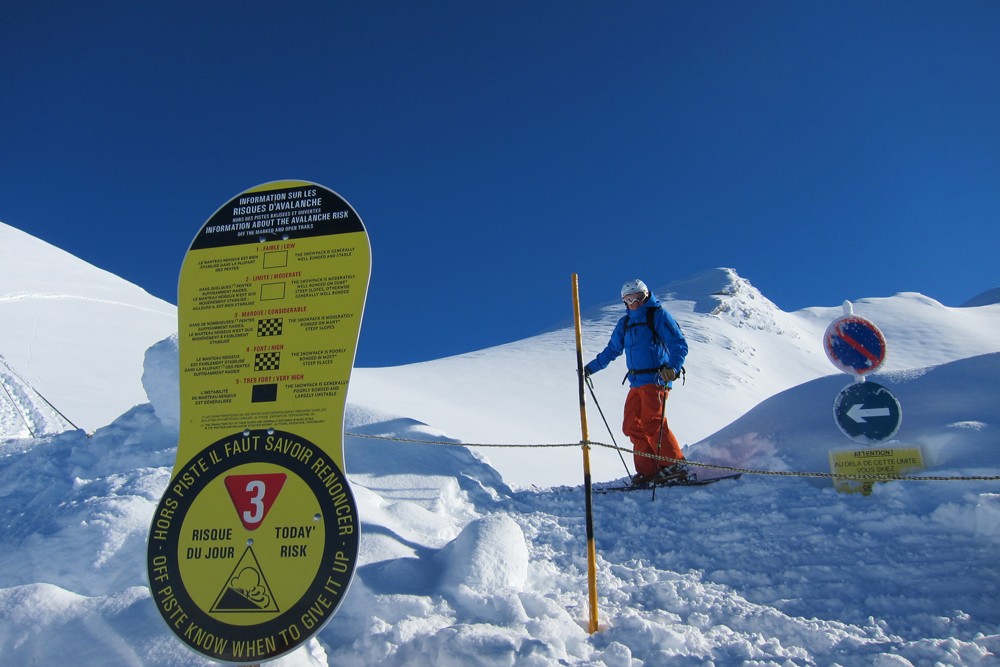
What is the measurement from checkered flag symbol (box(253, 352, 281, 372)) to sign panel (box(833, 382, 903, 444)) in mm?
4010

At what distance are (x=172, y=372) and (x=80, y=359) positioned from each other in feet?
31.4

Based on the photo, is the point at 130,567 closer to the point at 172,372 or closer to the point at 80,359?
the point at 172,372

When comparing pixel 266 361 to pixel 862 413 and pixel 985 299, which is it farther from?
pixel 985 299

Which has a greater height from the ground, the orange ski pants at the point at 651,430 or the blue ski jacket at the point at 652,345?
the blue ski jacket at the point at 652,345

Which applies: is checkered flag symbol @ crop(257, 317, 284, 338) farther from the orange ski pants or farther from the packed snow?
the orange ski pants

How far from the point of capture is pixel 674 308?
3538 centimetres

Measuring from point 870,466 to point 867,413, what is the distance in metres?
0.37

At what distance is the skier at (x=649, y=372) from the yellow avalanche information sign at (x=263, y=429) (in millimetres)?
3406

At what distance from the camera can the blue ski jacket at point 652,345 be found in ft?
19.6

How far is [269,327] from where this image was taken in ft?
8.82

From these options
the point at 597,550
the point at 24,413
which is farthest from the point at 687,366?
the point at 597,550

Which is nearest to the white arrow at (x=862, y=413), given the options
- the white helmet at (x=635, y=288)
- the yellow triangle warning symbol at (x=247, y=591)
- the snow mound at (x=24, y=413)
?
the white helmet at (x=635, y=288)

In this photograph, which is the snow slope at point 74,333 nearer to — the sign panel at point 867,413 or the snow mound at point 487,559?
the snow mound at point 487,559

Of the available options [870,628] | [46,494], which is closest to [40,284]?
[46,494]
